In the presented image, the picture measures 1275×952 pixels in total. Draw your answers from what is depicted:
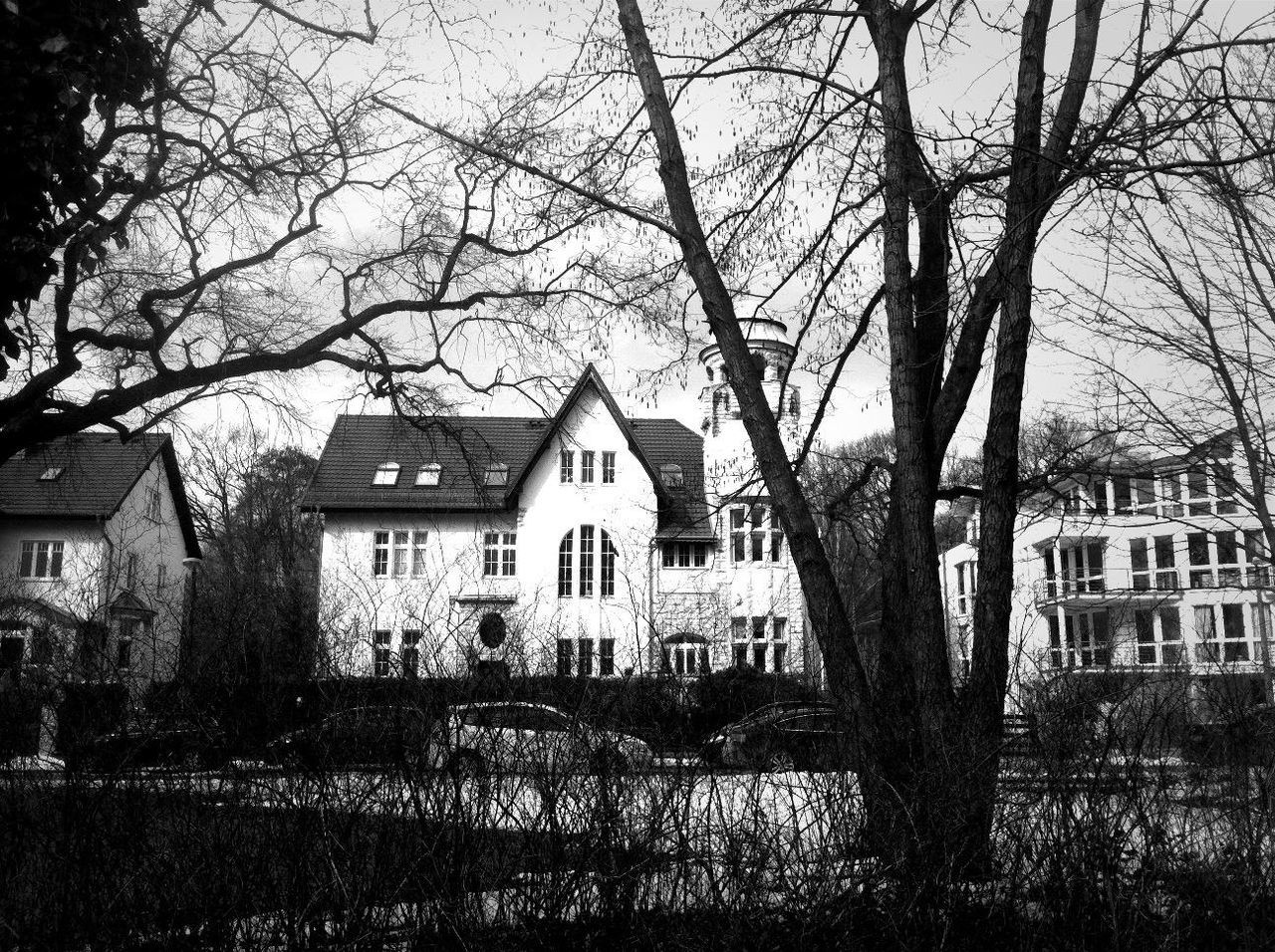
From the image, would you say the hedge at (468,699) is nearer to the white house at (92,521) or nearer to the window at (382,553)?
the white house at (92,521)

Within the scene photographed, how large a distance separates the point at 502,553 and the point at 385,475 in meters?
5.24

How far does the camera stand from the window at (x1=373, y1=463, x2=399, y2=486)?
3725 centimetres

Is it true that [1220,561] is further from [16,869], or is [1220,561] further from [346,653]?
[16,869]

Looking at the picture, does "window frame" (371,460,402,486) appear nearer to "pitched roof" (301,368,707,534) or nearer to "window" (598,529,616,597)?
"pitched roof" (301,368,707,534)

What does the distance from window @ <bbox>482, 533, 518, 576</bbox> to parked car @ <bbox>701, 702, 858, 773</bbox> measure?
29811 mm

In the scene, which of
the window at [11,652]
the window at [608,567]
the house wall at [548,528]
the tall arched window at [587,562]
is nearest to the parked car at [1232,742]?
the window at [11,652]

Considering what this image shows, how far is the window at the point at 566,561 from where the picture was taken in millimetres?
35388

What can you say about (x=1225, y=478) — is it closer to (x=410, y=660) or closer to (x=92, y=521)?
(x=410, y=660)

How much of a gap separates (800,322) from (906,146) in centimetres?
231

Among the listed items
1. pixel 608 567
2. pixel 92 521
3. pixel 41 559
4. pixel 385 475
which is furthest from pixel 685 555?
pixel 41 559

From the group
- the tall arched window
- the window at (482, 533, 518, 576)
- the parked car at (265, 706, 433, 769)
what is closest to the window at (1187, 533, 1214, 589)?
the parked car at (265, 706, 433, 769)

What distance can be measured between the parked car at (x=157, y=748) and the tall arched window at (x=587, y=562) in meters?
28.9

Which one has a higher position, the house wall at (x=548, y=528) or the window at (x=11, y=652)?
the house wall at (x=548, y=528)

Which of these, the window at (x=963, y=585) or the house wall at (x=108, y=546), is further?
the window at (x=963, y=585)
